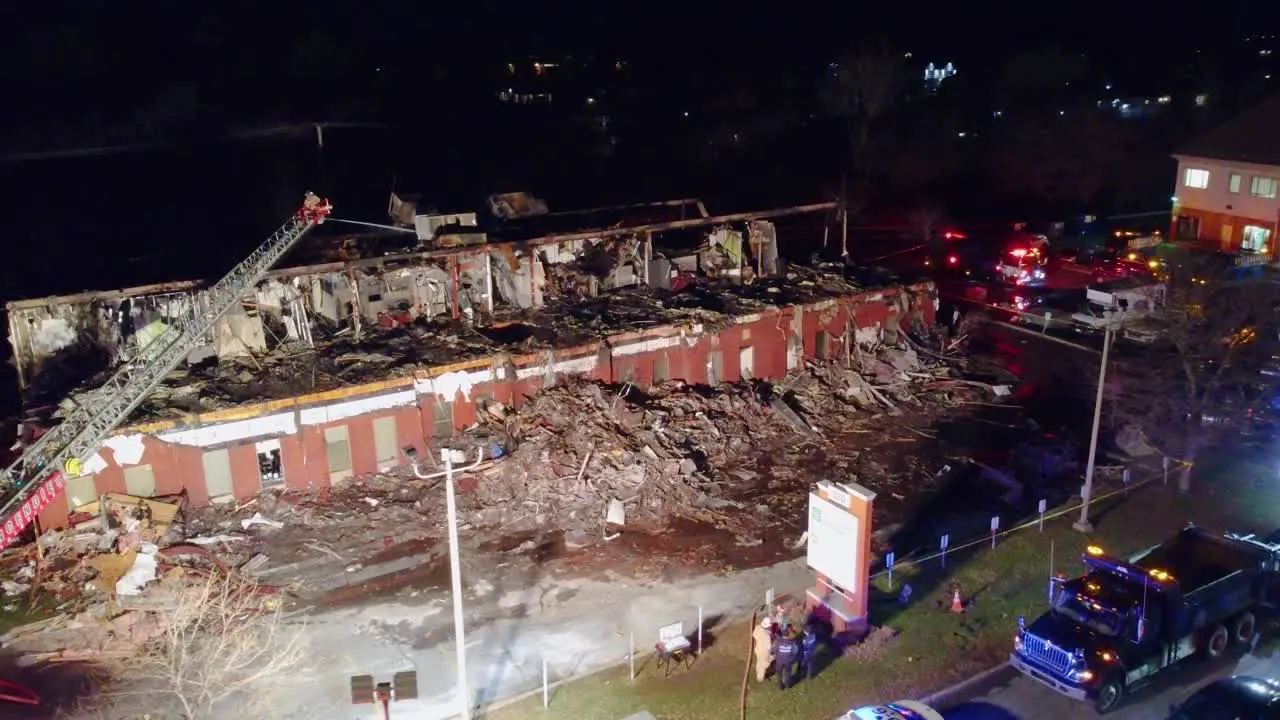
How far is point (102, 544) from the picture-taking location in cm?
2419

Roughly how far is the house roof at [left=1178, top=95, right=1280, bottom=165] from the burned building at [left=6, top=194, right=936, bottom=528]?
24.6m

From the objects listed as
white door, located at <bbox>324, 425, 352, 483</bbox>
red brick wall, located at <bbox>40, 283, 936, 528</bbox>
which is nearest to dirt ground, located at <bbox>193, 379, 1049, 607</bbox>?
white door, located at <bbox>324, 425, 352, 483</bbox>

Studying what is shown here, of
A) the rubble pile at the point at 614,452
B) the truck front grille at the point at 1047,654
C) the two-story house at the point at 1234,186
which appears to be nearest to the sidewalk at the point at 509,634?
the rubble pile at the point at 614,452

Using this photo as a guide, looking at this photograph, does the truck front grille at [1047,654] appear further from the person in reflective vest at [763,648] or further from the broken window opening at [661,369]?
the broken window opening at [661,369]

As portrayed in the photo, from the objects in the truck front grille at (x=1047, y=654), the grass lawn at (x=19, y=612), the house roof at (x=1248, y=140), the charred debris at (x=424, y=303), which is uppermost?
the house roof at (x=1248, y=140)

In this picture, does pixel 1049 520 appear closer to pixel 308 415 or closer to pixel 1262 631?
pixel 1262 631

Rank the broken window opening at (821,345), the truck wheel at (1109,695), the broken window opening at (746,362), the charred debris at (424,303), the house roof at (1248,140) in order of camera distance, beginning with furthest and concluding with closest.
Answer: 1. the house roof at (1248,140)
2. the broken window opening at (821,345)
3. the broken window opening at (746,362)
4. the charred debris at (424,303)
5. the truck wheel at (1109,695)

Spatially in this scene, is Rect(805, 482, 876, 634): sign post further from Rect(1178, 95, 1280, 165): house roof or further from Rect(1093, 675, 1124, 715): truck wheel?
Rect(1178, 95, 1280, 165): house roof

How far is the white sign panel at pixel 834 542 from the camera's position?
20109 mm

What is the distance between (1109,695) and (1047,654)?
3.99 ft

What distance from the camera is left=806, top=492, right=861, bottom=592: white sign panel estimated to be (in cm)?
2011

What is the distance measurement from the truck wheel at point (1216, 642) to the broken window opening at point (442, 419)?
19185 mm

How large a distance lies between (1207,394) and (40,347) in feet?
113

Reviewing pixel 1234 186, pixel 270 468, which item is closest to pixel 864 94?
pixel 1234 186
